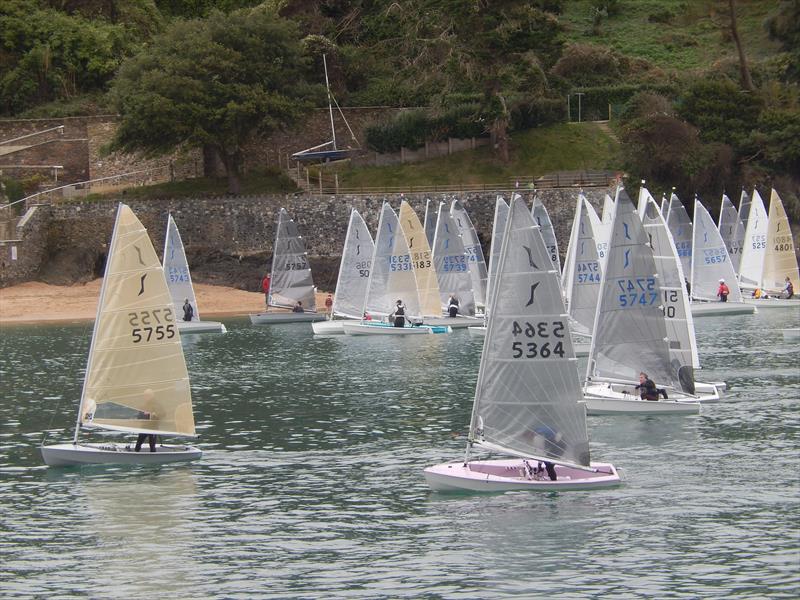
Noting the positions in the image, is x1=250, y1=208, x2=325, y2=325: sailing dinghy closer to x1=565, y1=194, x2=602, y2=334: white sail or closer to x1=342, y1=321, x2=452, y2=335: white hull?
x1=342, y1=321, x2=452, y2=335: white hull

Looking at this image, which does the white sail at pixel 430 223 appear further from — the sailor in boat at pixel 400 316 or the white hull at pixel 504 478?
the white hull at pixel 504 478

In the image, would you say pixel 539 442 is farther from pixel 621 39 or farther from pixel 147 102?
pixel 621 39

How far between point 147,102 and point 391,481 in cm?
5842

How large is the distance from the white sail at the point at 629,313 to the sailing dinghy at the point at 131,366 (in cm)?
1266

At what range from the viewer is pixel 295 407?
1820 inches

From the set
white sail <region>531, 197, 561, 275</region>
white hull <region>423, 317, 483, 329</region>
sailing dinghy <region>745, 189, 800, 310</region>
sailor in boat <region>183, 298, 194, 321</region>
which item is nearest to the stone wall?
sailing dinghy <region>745, 189, 800, 310</region>

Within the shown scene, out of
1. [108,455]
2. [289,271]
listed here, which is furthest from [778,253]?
[108,455]

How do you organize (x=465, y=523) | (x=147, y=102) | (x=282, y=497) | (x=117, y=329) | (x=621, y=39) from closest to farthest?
1. (x=465, y=523)
2. (x=282, y=497)
3. (x=117, y=329)
4. (x=147, y=102)
5. (x=621, y=39)

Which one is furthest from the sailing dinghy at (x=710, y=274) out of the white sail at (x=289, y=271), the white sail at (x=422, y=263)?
the white sail at (x=289, y=271)

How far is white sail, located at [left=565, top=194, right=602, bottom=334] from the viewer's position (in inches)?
2106

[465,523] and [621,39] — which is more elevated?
[621,39]

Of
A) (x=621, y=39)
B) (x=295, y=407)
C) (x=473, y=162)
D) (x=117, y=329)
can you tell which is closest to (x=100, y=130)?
(x=473, y=162)

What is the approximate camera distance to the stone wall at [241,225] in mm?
90188

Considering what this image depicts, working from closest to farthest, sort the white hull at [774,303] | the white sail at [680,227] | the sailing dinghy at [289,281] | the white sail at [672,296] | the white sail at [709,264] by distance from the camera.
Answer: the white sail at [672,296]
the white sail at [709,264]
the sailing dinghy at [289,281]
the white sail at [680,227]
the white hull at [774,303]
